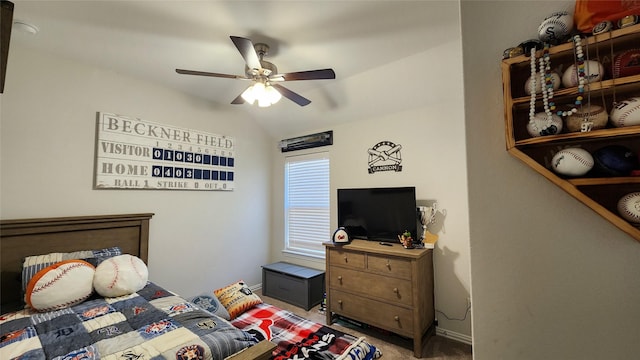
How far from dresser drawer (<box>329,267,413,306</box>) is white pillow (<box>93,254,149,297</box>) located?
1.73 metres

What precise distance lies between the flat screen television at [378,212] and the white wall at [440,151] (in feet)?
0.83

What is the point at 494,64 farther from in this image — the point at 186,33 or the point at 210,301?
the point at 210,301

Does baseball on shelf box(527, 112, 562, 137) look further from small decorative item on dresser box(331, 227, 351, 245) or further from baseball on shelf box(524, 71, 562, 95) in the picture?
small decorative item on dresser box(331, 227, 351, 245)

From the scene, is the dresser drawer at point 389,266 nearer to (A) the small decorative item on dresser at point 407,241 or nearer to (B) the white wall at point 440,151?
(A) the small decorative item on dresser at point 407,241

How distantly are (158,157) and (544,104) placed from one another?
10.6 feet

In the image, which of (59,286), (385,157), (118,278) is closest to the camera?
(59,286)

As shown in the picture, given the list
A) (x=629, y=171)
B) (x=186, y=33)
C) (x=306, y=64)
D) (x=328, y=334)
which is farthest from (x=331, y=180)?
(x=629, y=171)

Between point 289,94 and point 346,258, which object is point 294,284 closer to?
point 346,258

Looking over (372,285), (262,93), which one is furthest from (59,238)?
(372,285)

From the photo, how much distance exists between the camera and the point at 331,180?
3.44 metres

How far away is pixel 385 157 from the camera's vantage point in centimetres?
296

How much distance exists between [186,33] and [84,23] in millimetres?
719

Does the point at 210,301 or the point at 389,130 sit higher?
the point at 389,130

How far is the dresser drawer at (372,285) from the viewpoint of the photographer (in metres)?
2.22
